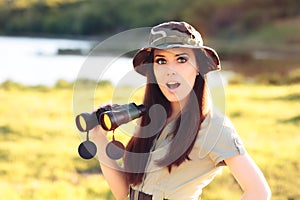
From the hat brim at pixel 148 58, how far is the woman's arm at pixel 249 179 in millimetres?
341

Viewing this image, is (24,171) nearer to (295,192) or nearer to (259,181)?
(295,192)

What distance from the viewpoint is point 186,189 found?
199cm

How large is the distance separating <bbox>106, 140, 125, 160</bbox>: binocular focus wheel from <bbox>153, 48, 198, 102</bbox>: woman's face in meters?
0.25

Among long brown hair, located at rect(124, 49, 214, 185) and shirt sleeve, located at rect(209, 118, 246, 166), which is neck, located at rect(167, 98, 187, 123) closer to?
long brown hair, located at rect(124, 49, 214, 185)

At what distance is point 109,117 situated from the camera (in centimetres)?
195

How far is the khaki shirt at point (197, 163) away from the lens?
6.27 feet

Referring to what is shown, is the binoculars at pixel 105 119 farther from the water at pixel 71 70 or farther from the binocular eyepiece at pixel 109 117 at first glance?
the water at pixel 71 70

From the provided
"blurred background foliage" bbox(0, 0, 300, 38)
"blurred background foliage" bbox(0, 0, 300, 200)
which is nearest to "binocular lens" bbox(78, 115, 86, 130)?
"blurred background foliage" bbox(0, 0, 300, 200)

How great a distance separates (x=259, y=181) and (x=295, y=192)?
2.85 metres

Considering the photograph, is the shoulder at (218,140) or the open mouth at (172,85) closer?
the shoulder at (218,140)

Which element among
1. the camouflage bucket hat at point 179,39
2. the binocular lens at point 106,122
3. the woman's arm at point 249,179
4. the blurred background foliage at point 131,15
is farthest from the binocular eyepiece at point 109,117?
the blurred background foliage at point 131,15

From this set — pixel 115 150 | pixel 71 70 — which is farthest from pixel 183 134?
pixel 71 70

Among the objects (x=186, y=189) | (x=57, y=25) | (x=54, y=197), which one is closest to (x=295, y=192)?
(x=54, y=197)

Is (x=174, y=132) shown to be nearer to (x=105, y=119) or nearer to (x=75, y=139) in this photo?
(x=105, y=119)
